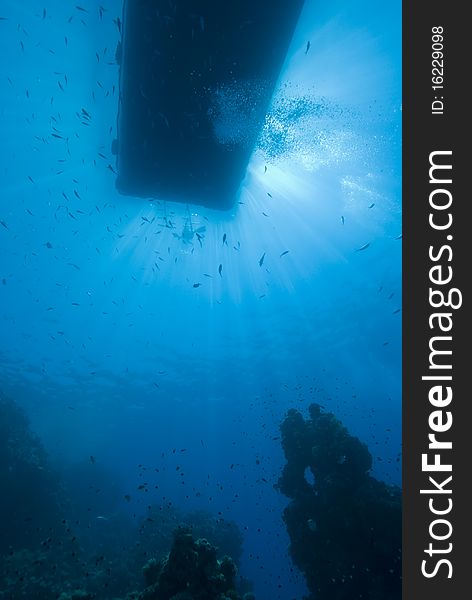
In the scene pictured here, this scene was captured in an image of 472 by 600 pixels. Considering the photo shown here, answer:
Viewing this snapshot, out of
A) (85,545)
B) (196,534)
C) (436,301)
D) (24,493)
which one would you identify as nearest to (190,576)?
(436,301)

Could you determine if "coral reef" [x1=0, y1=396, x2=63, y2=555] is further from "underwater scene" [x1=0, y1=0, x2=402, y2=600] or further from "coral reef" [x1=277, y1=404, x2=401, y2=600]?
"coral reef" [x1=277, y1=404, x2=401, y2=600]

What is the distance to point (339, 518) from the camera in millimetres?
10258

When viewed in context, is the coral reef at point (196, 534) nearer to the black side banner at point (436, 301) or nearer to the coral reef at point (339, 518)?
the coral reef at point (339, 518)

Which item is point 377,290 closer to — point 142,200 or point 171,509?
point 142,200

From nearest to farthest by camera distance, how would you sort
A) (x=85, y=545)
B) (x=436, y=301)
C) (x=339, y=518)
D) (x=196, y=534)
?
1. (x=436, y=301)
2. (x=339, y=518)
3. (x=196, y=534)
4. (x=85, y=545)

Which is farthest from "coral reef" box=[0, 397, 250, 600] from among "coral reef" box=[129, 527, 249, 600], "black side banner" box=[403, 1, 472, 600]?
"black side banner" box=[403, 1, 472, 600]

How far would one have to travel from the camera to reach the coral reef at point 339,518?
9.34m

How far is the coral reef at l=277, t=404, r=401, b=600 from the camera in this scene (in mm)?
9344

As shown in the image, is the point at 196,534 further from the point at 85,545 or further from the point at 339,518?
the point at 339,518

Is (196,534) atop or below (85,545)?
atop

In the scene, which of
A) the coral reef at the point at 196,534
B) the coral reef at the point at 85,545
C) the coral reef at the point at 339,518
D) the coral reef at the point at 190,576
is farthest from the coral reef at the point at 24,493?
the coral reef at the point at 190,576

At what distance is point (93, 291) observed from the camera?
30.3m

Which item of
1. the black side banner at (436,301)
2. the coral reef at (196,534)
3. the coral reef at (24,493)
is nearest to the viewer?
the black side banner at (436,301)

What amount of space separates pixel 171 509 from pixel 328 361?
2208 centimetres
